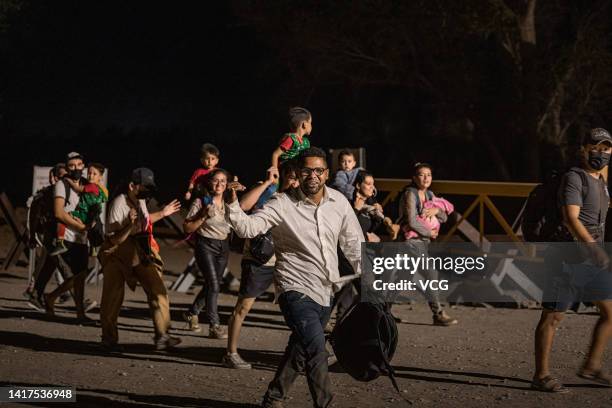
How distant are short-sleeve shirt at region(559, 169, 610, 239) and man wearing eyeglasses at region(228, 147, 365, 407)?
A: 1.56 meters

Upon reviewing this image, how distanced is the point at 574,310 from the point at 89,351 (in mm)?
5373

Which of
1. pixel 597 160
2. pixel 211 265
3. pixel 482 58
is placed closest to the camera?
pixel 597 160

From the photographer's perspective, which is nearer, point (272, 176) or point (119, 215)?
point (272, 176)

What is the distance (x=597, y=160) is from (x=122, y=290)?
402cm

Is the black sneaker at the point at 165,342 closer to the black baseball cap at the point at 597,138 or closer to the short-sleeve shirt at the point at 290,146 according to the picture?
the short-sleeve shirt at the point at 290,146

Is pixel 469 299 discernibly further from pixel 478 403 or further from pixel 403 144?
pixel 403 144

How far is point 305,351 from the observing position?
225 inches

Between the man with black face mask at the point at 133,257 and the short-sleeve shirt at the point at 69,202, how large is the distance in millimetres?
1280

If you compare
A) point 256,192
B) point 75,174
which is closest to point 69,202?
point 75,174

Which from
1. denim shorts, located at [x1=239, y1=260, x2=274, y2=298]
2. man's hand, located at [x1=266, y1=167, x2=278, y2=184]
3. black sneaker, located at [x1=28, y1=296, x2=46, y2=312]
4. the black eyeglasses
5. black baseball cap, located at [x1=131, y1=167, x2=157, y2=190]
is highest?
the black eyeglasses

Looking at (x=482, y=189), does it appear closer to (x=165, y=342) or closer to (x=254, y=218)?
(x=165, y=342)

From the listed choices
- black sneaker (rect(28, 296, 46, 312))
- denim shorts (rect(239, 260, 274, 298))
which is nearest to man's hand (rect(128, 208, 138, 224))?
denim shorts (rect(239, 260, 274, 298))

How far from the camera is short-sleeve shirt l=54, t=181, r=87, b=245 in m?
9.51

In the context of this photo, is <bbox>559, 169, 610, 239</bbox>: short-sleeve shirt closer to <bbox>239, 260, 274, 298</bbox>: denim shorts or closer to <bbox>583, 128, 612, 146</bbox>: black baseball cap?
<bbox>583, 128, 612, 146</bbox>: black baseball cap
